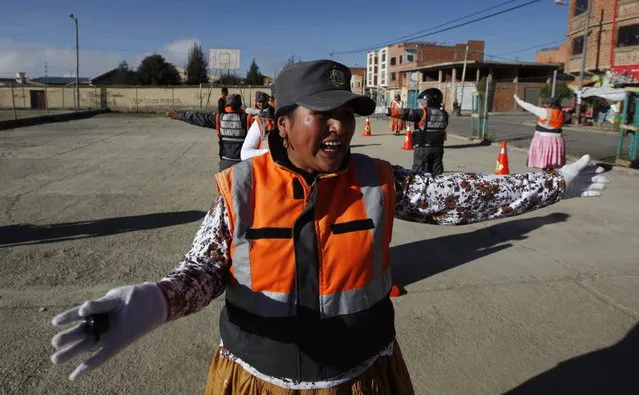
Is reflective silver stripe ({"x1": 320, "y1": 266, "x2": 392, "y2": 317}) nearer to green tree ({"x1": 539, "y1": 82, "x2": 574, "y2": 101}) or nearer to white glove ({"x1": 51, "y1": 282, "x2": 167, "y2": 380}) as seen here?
white glove ({"x1": 51, "y1": 282, "x2": 167, "y2": 380})

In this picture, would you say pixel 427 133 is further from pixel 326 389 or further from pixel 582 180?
pixel 326 389

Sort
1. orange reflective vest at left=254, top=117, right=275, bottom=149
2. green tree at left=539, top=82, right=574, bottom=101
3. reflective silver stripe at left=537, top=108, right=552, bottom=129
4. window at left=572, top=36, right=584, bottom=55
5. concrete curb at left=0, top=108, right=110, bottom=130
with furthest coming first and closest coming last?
1. window at left=572, top=36, right=584, bottom=55
2. green tree at left=539, top=82, right=574, bottom=101
3. concrete curb at left=0, top=108, right=110, bottom=130
4. reflective silver stripe at left=537, top=108, right=552, bottom=129
5. orange reflective vest at left=254, top=117, right=275, bottom=149

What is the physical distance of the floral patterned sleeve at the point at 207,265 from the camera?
154 centimetres

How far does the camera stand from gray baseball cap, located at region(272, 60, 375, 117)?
162cm

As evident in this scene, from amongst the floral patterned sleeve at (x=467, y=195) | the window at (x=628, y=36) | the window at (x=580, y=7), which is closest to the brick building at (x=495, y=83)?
the window at (x=580, y=7)

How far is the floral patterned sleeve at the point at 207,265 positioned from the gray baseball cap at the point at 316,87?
1.42ft

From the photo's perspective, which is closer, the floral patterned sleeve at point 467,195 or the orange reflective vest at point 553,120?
the floral patterned sleeve at point 467,195

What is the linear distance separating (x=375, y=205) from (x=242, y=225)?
18.0 inches

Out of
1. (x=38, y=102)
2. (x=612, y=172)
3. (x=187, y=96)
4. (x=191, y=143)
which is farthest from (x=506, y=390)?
(x=38, y=102)

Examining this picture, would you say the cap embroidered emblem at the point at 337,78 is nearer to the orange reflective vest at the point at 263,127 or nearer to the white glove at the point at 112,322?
the white glove at the point at 112,322

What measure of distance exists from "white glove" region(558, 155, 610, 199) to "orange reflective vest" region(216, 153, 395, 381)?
85cm

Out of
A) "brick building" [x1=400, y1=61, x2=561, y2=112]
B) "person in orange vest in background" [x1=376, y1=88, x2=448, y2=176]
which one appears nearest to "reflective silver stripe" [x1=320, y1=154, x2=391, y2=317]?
"person in orange vest in background" [x1=376, y1=88, x2=448, y2=176]

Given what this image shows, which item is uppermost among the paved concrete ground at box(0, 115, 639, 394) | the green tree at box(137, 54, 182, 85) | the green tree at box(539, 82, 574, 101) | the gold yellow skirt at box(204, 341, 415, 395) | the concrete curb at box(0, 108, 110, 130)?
the green tree at box(137, 54, 182, 85)

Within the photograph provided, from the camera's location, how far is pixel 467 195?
1.90 m
